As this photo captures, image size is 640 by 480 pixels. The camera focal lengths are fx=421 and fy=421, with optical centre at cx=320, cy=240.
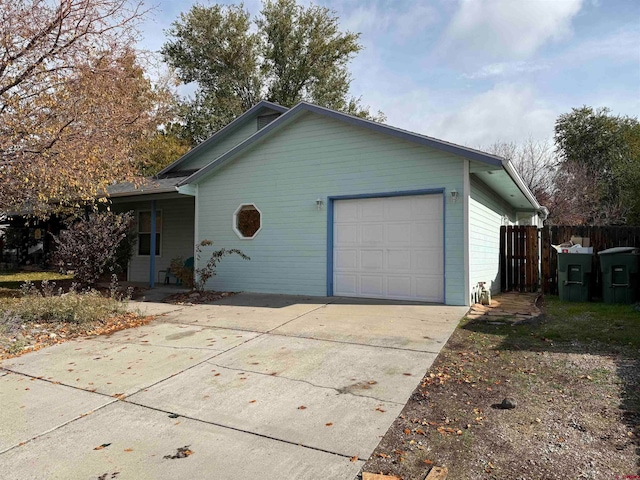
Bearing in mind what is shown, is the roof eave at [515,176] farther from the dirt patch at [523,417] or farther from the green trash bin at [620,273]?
the dirt patch at [523,417]

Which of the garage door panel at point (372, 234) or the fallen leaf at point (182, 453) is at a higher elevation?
the garage door panel at point (372, 234)

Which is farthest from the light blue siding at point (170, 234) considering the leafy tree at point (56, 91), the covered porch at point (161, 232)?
the leafy tree at point (56, 91)

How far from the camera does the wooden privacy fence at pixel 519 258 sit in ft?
35.7

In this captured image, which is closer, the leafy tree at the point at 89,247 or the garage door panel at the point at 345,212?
the garage door panel at the point at 345,212

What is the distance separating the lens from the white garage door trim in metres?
8.32

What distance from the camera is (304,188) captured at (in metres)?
9.66

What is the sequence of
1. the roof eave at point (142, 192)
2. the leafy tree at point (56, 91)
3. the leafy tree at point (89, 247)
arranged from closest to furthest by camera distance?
the leafy tree at point (56, 91), the leafy tree at point (89, 247), the roof eave at point (142, 192)

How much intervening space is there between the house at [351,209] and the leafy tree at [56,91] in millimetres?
2737

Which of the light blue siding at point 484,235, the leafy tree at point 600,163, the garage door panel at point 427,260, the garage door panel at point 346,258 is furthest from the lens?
the leafy tree at point 600,163

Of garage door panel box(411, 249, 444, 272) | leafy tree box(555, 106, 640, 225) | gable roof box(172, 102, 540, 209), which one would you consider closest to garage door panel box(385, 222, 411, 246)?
garage door panel box(411, 249, 444, 272)

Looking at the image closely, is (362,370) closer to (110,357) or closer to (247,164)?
(110,357)

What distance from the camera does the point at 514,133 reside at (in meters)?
25.4

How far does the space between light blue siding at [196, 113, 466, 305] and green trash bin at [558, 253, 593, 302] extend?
291cm

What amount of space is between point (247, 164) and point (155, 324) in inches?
192
